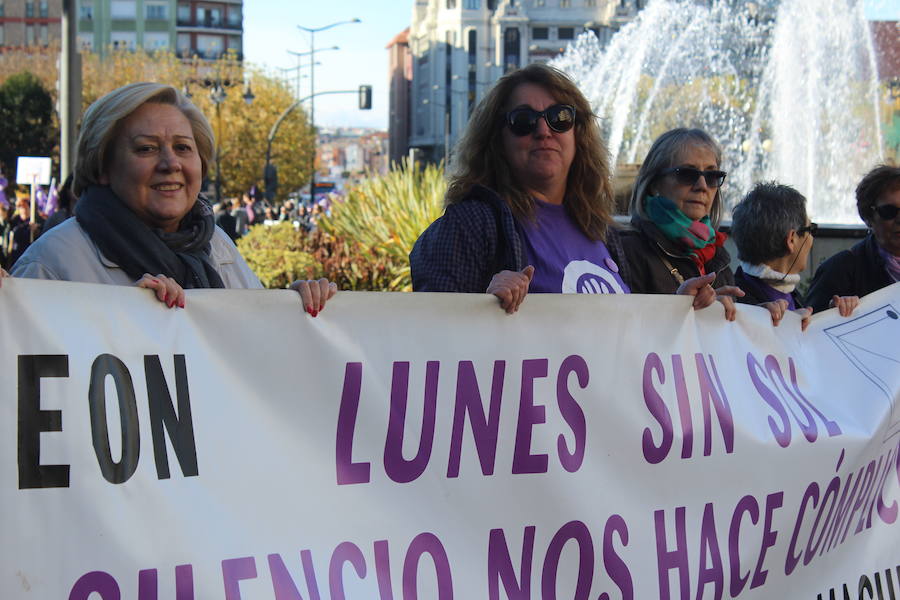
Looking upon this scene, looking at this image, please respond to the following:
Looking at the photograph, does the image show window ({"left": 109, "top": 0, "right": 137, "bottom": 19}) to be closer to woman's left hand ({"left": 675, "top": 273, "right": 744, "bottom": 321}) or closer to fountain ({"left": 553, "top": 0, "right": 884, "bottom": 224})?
fountain ({"left": 553, "top": 0, "right": 884, "bottom": 224})

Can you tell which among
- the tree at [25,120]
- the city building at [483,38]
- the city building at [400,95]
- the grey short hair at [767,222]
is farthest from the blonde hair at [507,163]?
the city building at [400,95]

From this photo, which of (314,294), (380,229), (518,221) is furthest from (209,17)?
(314,294)

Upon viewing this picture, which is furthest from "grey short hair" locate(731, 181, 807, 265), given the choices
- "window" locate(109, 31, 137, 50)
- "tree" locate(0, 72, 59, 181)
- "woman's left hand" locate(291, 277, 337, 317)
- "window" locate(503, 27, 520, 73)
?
"window" locate(503, 27, 520, 73)

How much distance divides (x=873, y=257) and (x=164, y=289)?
2.97 m

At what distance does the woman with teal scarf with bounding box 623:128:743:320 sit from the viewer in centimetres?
367

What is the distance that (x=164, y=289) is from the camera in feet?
8.42

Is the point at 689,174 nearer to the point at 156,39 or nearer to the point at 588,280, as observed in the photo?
the point at 588,280

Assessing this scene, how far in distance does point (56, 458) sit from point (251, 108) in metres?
61.8

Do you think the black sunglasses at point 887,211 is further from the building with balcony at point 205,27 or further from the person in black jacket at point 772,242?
the building with balcony at point 205,27

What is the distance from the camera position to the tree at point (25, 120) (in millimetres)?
59812

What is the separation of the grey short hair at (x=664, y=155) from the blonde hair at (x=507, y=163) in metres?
0.34

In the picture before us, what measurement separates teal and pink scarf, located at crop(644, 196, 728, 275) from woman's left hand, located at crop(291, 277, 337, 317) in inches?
53.4

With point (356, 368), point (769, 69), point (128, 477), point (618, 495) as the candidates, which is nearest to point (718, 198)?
point (618, 495)

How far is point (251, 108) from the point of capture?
6241cm
